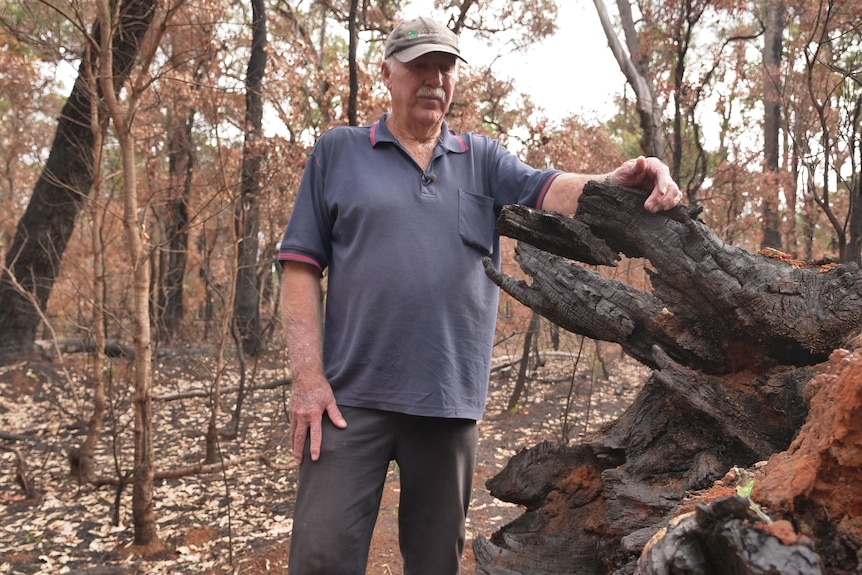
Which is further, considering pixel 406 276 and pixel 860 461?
pixel 406 276

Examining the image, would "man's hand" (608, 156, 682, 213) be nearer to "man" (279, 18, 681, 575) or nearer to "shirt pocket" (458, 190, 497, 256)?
"man" (279, 18, 681, 575)

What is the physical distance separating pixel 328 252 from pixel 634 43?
23.6ft

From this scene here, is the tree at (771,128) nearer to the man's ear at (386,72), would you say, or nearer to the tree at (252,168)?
the tree at (252,168)

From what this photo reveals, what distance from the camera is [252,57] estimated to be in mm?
10266

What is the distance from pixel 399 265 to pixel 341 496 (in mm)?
801

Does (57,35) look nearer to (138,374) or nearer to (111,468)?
(138,374)

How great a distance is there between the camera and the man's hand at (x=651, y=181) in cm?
187

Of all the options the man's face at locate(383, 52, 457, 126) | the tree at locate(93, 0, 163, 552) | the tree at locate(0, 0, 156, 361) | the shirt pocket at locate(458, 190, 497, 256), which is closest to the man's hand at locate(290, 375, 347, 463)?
the shirt pocket at locate(458, 190, 497, 256)

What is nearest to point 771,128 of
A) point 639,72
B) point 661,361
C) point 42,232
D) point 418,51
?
point 639,72

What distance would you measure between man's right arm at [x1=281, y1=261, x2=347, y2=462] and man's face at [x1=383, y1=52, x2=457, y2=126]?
705mm

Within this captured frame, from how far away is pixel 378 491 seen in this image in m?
2.22

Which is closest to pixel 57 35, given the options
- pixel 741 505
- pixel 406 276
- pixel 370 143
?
pixel 370 143

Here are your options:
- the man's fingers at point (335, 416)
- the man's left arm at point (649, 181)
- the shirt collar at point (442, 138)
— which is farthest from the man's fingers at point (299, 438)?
the man's left arm at point (649, 181)

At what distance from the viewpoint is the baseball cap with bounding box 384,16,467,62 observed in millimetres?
2287
